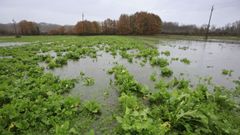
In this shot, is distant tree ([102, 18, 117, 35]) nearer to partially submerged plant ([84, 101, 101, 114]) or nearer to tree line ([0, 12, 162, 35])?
tree line ([0, 12, 162, 35])

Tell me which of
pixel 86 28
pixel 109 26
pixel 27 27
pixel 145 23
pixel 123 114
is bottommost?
pixel 123 114

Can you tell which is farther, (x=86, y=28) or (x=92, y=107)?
(x=86, y=28)

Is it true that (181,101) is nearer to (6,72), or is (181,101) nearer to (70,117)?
(70,117)

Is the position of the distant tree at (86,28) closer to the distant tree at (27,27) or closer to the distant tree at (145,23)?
the distant tree at (145,23)

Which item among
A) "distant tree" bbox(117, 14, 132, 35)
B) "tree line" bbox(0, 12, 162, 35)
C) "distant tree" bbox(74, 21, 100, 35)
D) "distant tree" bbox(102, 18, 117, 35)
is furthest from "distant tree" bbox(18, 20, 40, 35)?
"distant tree" bbox(117, 14, 132, 35)

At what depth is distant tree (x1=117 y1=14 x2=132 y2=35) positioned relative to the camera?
5300 cm

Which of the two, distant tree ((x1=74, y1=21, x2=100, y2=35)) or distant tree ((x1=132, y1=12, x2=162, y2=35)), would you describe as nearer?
distant tree ((x1=132, y1=12, x2=162, y2=35))

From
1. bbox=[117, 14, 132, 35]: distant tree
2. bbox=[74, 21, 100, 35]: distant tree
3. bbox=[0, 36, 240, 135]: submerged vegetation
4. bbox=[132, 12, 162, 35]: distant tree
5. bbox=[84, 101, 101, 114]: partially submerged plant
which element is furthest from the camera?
bbox=[74, 21, 100, 35]: distant tree

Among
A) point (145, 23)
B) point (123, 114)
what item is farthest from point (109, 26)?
point (123, 114)

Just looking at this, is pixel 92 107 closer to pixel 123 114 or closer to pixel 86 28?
pixel 123 114

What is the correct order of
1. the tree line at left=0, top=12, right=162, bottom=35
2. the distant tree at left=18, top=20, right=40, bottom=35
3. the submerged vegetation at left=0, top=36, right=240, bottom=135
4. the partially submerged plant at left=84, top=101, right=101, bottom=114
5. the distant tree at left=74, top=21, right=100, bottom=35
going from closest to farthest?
the submerged vegetation at left=0, top=36, right=240, bottom=135 < the partially submerged plant at left=84, top=101, right=101, bottom=114 < the tree line at left=0, top=12, right=162, bottom=35 < the distant tree at left=74, top=21, right=100, bottom=35 < the distant tree at left=18, top=20, right=40, bottom=35

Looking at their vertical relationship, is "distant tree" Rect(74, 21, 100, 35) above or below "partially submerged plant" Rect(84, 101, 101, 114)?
above

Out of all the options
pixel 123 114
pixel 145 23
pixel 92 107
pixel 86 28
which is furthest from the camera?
pixel 86 28

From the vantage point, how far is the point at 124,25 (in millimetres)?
53219
